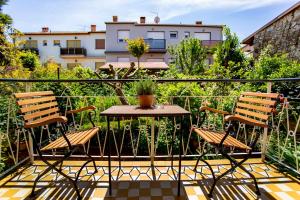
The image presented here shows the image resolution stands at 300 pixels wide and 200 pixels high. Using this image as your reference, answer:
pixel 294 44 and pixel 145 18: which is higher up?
pixel 145 18

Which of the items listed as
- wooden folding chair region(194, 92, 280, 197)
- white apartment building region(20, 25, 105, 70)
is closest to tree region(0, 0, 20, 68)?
wooden folding chair region(194, 92, 280, 197)

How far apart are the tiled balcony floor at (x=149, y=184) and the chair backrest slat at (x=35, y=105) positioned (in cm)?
64

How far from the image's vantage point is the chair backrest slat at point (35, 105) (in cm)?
226

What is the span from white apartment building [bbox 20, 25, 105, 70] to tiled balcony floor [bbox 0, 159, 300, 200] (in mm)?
26357

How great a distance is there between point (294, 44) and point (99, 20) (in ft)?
83.0

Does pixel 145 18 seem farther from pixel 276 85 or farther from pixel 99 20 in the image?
pixel 276 85

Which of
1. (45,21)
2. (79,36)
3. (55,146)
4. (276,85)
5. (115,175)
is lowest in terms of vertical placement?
(115,175)

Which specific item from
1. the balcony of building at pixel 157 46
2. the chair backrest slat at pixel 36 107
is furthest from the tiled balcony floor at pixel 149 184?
the balcony of building at pixel 157 46

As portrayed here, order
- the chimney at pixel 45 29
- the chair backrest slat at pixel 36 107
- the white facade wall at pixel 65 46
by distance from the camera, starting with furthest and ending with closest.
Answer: the chimney at pixel 45 29 < the white facade wall at pixel 65 46 < the chair backrest slat at pixel 36 107

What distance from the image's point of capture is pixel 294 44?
9.16m

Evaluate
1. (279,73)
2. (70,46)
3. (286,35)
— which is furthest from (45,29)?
(279,73)

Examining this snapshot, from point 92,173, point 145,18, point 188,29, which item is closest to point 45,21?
point 145,18

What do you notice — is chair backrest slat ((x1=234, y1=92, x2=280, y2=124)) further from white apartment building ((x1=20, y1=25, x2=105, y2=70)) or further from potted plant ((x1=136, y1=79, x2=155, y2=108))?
white apartment building ((x1=20, y1=25, x2=105, y2=70))

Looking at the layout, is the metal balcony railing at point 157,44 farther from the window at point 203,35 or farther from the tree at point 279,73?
the tree at point 279,73
